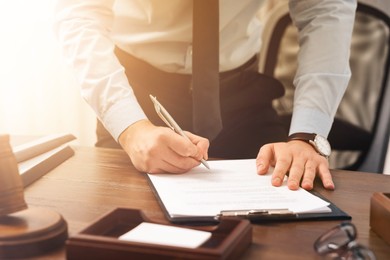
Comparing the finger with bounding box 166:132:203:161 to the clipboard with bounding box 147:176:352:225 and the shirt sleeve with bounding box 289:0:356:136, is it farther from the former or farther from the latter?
the shirt sleeve with bounding box 289:0:356:136

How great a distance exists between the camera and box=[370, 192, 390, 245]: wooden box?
816 millimetres

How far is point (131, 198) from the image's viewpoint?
39.2 inches

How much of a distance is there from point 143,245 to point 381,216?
0.37 meters

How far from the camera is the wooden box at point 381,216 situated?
82 centimetres

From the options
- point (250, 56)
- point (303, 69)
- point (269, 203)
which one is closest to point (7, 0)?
point (250, 56)

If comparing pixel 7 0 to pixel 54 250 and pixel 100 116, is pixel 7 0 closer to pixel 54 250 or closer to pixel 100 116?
pixel 100 116

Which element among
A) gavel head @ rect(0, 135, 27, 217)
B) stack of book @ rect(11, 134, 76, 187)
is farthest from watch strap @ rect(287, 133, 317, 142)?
gavel head @ rect(0, 135, 27, 217)

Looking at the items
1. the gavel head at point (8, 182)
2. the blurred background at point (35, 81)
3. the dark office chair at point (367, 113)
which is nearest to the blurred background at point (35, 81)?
the blurred background at point (35, 81)

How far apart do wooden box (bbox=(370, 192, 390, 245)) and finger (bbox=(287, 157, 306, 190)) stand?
0.20 metres

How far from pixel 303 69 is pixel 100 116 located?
1.82 feet

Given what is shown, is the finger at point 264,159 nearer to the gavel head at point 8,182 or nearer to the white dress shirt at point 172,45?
the white dress shirt at point 172,45

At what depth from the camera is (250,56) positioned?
1.73m

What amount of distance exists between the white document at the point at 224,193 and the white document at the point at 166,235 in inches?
3.2

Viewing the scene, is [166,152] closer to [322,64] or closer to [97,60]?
[97,60]
